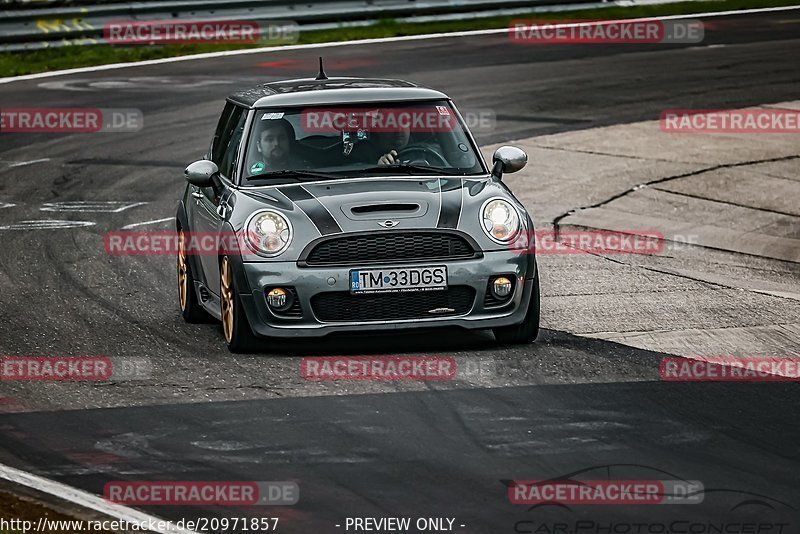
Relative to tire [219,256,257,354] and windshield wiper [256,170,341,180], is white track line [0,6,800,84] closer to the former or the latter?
windshield wiper [256,170,341,180]

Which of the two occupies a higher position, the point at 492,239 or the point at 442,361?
the point at 492,239

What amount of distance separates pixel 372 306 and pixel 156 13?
17.4m

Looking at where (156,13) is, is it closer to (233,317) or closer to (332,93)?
(332,93)

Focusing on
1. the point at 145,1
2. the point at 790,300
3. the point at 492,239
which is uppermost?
the point at 145,1

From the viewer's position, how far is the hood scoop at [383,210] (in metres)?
8.80

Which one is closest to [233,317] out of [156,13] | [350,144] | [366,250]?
[366,250]

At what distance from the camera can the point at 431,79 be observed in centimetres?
2209

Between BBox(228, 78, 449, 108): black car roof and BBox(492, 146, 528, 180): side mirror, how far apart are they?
62 centimetres

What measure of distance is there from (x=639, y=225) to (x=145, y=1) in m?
13.3

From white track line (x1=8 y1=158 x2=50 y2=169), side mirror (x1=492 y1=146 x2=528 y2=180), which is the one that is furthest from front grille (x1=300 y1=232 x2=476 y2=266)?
white track line (x1=8 y1=158 x2=50 y2=169)

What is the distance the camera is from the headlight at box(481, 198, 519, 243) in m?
8.93

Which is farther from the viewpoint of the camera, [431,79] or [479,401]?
[431,79]

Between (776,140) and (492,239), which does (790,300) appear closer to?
(492,239)

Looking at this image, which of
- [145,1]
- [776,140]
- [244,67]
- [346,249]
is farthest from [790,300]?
[145,1]
